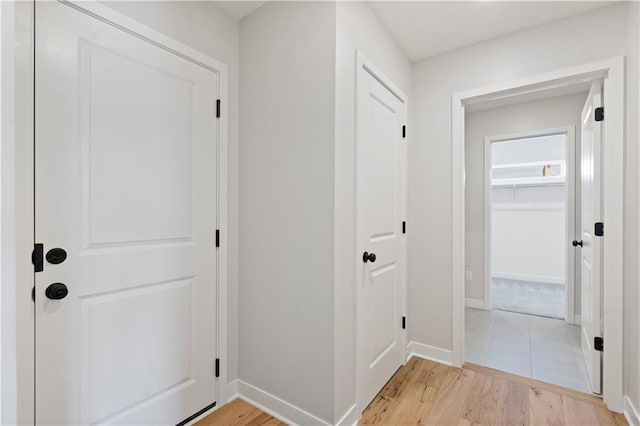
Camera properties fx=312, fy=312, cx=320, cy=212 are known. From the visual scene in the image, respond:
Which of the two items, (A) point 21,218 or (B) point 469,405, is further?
(B) point 469,405

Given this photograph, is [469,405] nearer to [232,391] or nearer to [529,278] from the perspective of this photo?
[232,391]

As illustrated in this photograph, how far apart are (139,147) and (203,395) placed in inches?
55.5

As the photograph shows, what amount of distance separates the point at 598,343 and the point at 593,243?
626 mm

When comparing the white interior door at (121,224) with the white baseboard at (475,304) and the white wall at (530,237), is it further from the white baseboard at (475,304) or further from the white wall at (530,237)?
the white wall at (530,237)

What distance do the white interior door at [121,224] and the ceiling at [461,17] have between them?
1.30 m

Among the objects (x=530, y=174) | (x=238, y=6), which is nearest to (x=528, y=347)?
(x=238, y=6)

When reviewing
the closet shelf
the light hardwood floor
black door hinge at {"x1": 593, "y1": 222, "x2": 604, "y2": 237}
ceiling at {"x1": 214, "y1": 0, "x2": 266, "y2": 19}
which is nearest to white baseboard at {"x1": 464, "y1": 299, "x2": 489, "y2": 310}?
the light hardwood floor

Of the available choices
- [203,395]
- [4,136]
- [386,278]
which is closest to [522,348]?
[386,278]

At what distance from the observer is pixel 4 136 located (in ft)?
3.58

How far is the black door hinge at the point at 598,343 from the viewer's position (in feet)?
6.37

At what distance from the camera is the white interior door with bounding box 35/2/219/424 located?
1.26 m

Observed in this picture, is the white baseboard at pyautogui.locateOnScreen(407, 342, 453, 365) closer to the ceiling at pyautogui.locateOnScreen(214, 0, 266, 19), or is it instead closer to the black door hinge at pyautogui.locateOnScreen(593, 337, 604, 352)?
the black door hinge at pyautogui.locateOnScreen(593, 337, 604, 352)

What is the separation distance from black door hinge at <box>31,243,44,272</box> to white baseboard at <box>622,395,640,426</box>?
2.91m

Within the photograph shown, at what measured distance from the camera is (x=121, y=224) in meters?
1.47
